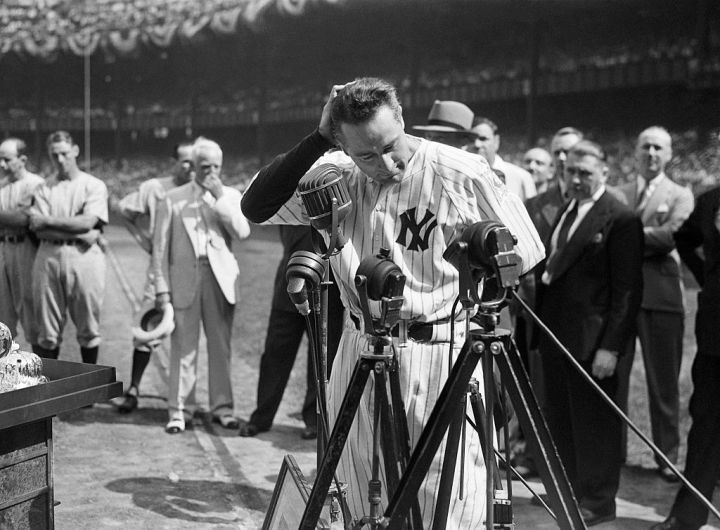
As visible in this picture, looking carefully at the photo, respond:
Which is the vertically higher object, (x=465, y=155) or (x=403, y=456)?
(x=465, y=155)

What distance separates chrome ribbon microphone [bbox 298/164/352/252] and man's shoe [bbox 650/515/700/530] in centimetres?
260

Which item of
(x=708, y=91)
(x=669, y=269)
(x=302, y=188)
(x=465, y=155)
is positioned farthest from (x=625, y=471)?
(x=302, y=188)

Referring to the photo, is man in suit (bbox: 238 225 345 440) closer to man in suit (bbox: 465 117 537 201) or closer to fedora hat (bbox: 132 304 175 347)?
fedora hat (bbox: 132 304 175 347)

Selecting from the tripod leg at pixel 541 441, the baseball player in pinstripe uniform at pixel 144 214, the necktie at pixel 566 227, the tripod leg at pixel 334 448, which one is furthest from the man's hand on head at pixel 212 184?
the tripod leg at pixel 541 441

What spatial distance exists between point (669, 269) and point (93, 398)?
12.4ft

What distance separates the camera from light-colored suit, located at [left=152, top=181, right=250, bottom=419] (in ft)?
21.5

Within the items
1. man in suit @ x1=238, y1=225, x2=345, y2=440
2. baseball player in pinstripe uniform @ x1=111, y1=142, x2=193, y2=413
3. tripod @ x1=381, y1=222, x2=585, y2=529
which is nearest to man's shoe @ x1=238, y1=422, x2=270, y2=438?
man in suit @ x1=238, y1=225, x2=345, y2=440

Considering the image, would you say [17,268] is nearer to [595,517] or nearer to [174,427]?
[174,427]

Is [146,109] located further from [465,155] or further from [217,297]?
[465,155]

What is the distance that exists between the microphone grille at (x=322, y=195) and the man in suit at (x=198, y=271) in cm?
403

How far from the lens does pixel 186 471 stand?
5500mm

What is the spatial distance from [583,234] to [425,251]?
2.13 m

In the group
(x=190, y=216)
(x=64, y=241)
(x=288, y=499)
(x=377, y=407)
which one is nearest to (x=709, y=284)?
→ (x=288, y=499)

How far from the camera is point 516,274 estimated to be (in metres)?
2.20
